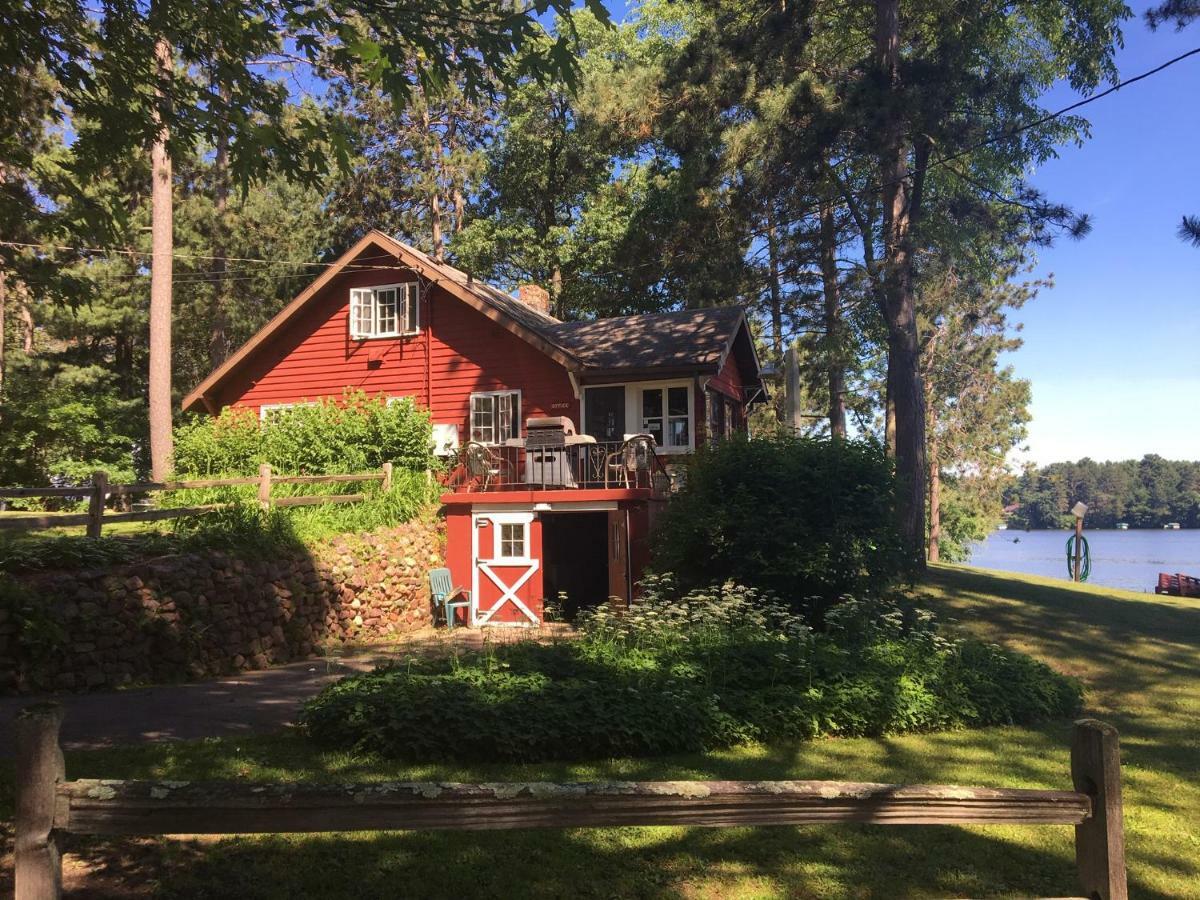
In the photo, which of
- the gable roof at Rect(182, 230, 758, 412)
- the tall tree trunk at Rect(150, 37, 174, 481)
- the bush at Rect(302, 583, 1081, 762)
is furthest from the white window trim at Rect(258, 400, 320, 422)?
the bush at Rect(302, 583, 1081, 762)

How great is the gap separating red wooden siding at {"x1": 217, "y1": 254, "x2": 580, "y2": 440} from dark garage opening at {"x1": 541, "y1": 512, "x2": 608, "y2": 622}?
2.74 metres

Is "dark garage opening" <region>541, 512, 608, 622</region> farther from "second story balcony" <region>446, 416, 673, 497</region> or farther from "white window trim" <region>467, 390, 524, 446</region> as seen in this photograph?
"white window trim" <region>467, 390, 524, 446</region>

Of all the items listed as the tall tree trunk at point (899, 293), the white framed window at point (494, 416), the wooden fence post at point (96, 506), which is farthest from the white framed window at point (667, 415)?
the wooden fence post at point (96, 506)

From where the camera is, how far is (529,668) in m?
8.23

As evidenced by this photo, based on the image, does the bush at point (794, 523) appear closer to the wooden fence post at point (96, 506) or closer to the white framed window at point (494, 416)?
the white framed window at point (494, 416)

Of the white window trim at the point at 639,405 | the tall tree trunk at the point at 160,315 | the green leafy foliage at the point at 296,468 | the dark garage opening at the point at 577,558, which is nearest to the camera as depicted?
the green leafy foliage at the point at 296,468

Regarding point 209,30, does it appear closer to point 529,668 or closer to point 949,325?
point 529,668

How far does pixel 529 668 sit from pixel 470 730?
1.69m

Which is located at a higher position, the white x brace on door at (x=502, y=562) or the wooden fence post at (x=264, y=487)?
the wooden fence post at (x=264, y=487)

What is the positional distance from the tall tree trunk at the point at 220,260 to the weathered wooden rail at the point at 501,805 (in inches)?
1130

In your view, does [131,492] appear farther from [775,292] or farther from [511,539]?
[775,292]

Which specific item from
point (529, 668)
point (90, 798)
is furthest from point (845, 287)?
point (90, 798)

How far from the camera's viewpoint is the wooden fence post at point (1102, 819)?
2.97 meters

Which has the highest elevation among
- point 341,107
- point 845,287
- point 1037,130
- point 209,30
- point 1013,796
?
point 341,107
